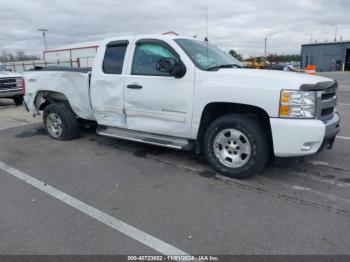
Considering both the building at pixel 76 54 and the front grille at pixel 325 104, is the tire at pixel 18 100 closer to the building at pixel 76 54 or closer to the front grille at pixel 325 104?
the front grille at pixel 325 104

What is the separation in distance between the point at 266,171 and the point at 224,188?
36.0 inches

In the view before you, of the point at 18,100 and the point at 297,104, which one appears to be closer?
the point at 297,104

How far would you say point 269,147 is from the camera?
4.08 meters

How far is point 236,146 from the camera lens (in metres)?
4.22

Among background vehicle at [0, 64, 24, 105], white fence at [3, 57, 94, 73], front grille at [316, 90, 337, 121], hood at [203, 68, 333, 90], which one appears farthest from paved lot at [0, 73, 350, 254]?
white fence at [3, 57, 94, 73]

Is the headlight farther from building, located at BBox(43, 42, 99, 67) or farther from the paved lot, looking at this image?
building, located at BBox(43, 42, 99, 67)

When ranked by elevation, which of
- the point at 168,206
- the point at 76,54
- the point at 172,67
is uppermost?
the point at 76,54

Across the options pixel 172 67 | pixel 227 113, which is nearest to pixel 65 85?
pixel 172 67

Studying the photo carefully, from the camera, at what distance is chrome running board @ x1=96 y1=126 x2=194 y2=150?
15.2 feet

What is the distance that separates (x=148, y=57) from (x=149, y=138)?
4.29ft

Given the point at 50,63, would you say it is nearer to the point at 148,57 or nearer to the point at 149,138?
the point at 148,57

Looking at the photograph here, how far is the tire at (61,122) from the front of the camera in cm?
625

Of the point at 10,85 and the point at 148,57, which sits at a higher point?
the point at 148,57

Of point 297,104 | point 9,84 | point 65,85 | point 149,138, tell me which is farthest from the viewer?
point 9,84
